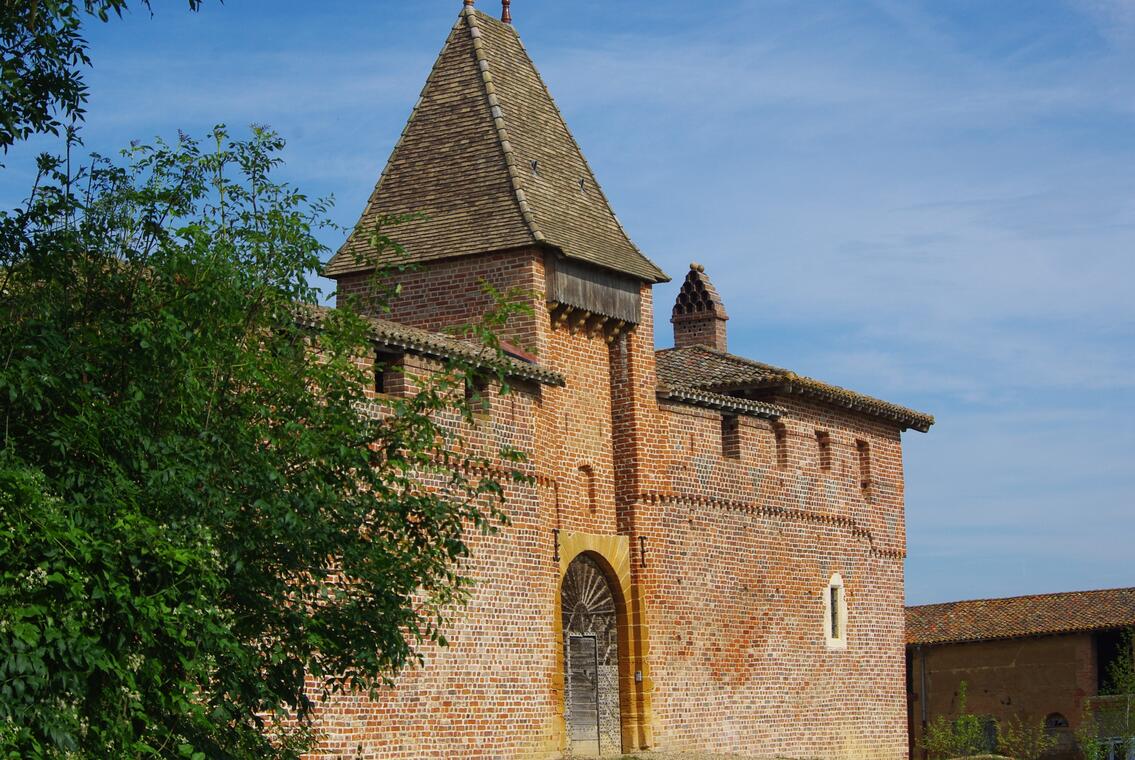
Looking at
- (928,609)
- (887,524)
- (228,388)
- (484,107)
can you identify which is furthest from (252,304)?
(928,609)

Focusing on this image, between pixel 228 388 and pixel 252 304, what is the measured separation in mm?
707

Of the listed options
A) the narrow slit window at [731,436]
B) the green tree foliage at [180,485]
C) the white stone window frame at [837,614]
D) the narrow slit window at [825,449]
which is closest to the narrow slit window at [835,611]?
the white stone window frame at [837,614]

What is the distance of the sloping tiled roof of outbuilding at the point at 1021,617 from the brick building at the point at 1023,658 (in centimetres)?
3

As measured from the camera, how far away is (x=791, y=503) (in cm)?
2645

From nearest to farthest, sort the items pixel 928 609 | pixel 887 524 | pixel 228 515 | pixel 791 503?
pixel 228 515, pixel 791 503, pixel 887 524, pixel 928 609

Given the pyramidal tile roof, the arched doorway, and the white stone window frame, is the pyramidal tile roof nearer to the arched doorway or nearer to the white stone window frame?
the arched doorway

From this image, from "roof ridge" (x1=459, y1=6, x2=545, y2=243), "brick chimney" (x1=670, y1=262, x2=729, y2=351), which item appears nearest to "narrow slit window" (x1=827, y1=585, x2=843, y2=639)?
"brick chimney" (x1=670, y1=262, x2=729, y2=351)

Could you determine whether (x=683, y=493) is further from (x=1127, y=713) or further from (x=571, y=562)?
(x=1127, y=713)

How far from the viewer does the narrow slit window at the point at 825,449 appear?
2766 cm

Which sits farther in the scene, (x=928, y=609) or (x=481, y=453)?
(x=928, y=609)

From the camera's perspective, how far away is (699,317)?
30.7 m

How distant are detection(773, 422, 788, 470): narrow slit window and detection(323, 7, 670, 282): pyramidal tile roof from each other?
135 inches

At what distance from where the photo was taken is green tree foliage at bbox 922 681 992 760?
37625mm

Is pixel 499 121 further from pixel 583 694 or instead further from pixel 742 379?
pixel 583 694
